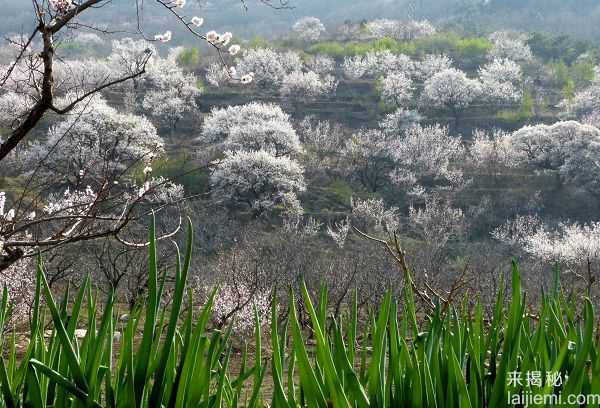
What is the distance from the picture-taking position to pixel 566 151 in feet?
137

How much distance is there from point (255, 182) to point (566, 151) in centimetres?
2123

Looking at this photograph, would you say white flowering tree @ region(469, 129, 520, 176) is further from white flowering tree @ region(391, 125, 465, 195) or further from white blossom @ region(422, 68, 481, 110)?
white blossom @ region(422, 68, 481, 110)

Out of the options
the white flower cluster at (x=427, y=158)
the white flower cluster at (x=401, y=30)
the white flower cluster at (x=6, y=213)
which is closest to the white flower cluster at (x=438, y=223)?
the white flower cluster at (x=427, y=158)

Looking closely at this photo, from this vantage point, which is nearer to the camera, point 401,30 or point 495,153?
point 495,153

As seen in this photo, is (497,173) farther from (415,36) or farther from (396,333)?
(415,36)

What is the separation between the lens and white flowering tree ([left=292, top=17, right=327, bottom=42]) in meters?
86.1

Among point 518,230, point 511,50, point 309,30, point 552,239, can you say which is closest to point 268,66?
point 309,30

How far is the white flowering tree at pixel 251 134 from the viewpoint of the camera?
42.1 m

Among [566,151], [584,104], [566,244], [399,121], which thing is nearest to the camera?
[566,244]

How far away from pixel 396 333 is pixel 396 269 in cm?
2514

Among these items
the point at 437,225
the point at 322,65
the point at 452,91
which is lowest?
the point at 437,225

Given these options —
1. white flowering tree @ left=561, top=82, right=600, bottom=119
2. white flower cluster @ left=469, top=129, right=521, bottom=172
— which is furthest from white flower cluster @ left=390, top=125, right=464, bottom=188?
white flowering tree @ left=561, top=82, right=600, bottom=119

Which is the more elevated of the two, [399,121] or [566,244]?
[399,121]

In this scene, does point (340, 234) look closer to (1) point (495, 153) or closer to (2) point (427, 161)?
(2) point (427, 161)
